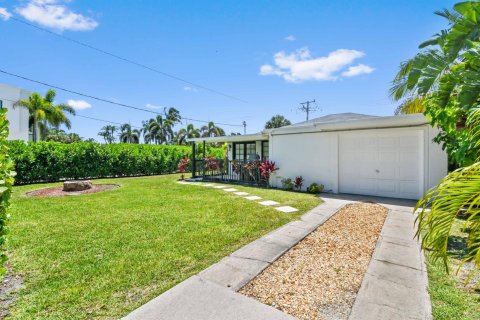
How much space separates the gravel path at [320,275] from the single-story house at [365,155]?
4496 mm

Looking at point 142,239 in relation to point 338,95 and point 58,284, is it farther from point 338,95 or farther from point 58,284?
point 338,95

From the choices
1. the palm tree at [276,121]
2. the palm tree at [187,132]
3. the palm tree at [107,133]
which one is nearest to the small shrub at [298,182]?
the palm tree at [187,132]

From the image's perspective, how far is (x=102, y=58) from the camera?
14.5 metres

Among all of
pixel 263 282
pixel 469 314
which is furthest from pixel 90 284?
pixel 469 314

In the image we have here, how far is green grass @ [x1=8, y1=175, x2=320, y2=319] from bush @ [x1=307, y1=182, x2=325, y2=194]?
2.31 meters

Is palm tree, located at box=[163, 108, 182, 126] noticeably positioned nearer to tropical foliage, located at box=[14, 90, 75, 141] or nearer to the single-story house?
tropical foliage, located at box=[14, 90, 75, 141]

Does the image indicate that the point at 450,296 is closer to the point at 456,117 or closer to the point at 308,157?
the point at 456,117

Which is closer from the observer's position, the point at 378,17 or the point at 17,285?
the point at 17,285

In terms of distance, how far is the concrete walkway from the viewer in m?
2.30

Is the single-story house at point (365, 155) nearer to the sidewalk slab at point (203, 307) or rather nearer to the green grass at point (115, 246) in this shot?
the green grass at point (115, 246)

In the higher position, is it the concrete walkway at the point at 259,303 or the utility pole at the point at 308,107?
the utility pole at the point at 308,107

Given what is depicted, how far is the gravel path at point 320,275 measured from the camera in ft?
8.15

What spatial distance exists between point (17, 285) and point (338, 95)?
65.4 ft

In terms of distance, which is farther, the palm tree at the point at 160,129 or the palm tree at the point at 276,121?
the palm tree at the point at 276,121
